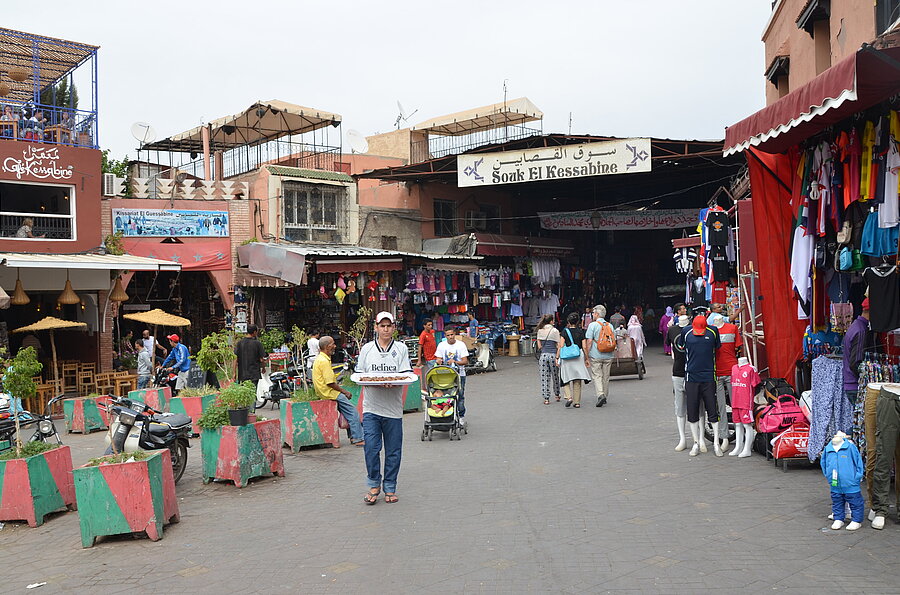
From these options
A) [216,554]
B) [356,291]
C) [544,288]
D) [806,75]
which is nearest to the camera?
[216,554]

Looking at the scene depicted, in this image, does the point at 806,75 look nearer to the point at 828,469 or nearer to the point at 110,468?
the point at 828,469

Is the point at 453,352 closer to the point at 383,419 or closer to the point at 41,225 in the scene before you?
the point at 383,419

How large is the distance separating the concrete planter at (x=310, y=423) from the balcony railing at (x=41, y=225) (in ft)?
34.4

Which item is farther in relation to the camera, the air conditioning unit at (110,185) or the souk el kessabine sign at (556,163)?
the souk el kessabine sign at (556,163)

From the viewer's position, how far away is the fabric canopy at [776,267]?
9.30 metres

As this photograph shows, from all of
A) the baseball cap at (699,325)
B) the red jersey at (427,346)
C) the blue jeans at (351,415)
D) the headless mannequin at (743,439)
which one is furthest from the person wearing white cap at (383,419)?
the red jersey at (427,346)

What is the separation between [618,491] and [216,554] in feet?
13.0

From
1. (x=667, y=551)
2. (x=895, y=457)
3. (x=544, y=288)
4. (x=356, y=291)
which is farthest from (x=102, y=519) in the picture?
(x=544, y=288)

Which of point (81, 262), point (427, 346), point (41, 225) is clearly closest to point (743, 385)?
point (427, 346)

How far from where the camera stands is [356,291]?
77.3 ft

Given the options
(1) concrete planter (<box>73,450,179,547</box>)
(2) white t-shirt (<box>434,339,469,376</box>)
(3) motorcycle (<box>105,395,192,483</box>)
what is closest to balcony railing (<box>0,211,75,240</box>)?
(2) white t-shirt (<box>434,339,469,376</box>)

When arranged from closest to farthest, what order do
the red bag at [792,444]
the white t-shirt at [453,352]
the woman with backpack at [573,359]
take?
the red bag at [792,444] → the white t-shirt at [453,352] → the woman with backpack at [573,359]

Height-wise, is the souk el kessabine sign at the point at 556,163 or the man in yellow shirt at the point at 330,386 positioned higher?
the souk el kessabine sign at the point at 556,163

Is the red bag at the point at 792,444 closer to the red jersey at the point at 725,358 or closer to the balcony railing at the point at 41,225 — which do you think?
the red jersey at the point at 725,358
